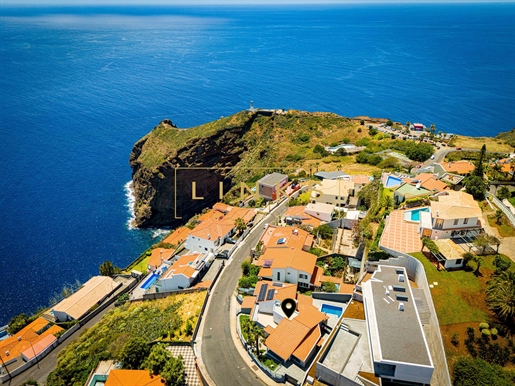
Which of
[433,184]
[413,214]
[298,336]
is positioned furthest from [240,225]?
[433,184]

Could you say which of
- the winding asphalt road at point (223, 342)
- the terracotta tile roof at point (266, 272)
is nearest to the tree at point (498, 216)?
the terracotta tile roof at point (266, 272)

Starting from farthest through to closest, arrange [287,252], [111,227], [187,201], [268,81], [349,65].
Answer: [349,65] < [268,81] < [187,201] < [111,227] < [287,252]

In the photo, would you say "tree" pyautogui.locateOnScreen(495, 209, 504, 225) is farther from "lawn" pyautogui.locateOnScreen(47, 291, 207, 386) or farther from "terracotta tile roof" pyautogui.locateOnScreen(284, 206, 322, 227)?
"lawn" pyautogui.locateOnScreen(47, 291, 207, 386)

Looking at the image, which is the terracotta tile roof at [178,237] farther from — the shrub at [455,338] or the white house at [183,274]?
the shrub at [455,338]

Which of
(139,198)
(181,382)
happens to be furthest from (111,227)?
(181,382)

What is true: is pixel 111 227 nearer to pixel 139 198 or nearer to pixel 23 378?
pixel 139 198

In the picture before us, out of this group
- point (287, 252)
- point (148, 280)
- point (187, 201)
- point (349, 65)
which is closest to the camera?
point (287, 252)
